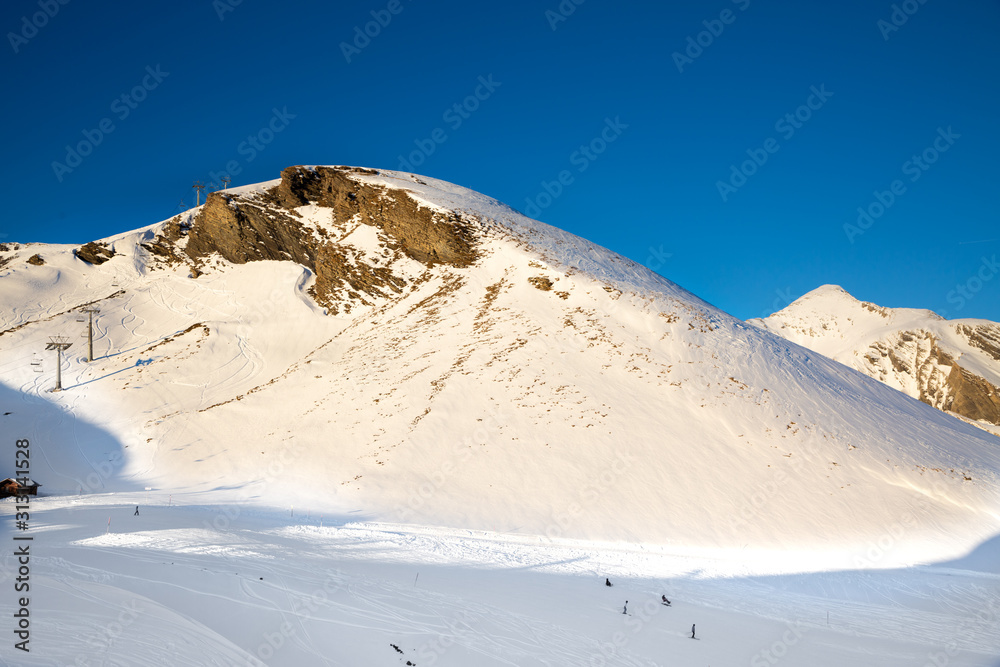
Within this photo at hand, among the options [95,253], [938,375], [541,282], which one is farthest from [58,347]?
[938,375]

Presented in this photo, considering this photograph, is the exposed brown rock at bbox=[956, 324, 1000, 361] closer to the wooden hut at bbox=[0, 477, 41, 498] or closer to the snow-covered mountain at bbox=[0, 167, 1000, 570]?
the snow-covered mountain at bbox=[0, 167, 1000, 570]

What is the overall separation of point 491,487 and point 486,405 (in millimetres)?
5414

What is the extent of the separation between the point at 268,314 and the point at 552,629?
131 ft

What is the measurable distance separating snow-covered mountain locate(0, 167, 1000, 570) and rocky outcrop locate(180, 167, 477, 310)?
253 millimetres

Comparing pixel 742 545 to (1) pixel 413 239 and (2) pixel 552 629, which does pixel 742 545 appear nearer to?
(2) pixel 552 629

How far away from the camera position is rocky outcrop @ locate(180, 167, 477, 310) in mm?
41875

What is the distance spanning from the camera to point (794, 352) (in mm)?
30406

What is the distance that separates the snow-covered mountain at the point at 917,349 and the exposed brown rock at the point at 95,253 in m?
97.3

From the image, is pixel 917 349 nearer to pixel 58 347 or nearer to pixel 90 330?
pixel 90 330

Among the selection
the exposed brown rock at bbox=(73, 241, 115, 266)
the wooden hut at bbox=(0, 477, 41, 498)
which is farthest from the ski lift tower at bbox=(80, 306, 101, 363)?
the wooden hut at bbox=(0, 477, 41, 498)

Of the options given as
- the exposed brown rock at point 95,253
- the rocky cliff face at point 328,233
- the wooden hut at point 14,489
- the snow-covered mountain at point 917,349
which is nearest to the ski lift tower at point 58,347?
the rocky cliff face at point 328,233

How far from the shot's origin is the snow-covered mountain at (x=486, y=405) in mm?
20234

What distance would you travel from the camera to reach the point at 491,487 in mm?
21844

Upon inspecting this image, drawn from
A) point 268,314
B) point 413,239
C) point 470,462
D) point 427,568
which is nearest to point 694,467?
point 470,462
